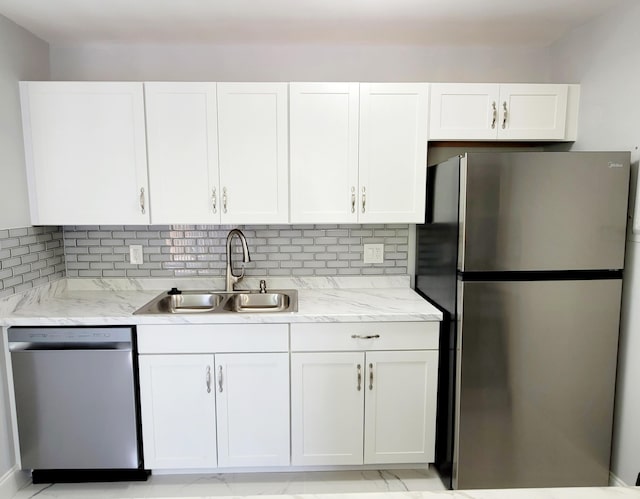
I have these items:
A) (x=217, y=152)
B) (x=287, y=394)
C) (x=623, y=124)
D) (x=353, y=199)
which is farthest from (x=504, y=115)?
(x=287, y=394)

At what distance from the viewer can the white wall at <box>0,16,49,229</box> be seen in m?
1.88

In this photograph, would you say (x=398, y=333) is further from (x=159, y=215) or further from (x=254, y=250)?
(x=159, y=215)

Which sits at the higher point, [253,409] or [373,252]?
[373,252]

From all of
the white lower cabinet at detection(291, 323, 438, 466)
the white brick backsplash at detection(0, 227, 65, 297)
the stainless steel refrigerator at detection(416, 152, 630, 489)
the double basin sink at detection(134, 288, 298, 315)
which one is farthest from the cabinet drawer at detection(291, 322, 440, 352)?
the white brick backsplash at detection(0, 227, 65, 297)

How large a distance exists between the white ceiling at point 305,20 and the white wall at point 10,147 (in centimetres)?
12

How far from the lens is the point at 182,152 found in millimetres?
2045

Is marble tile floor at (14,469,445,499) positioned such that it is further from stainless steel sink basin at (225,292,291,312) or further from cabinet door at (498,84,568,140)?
cabinet door at (498,84,568,140)

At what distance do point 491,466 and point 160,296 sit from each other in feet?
6.47

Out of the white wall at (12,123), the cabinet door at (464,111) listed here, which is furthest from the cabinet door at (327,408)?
the white wall at (12,123)

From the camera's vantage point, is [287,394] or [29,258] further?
[29,258]

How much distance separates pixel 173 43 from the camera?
2248 millimetres

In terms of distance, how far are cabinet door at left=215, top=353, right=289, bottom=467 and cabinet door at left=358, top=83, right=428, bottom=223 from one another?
973 millimetres

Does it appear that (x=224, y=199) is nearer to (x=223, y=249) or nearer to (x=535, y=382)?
(x=223, y=249)

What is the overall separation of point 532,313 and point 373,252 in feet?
3.21
